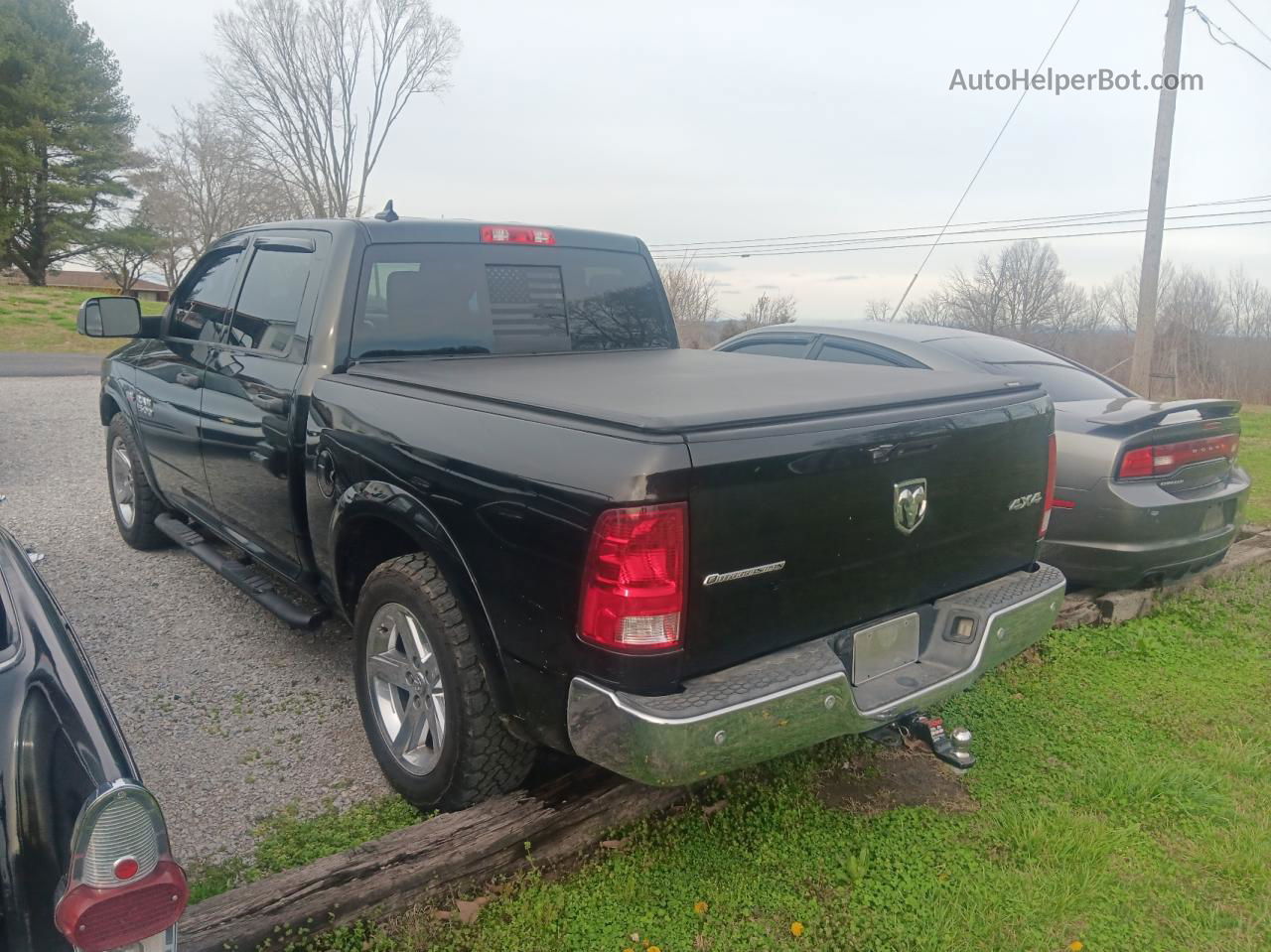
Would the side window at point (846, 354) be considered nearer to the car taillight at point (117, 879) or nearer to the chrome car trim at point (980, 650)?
the chrome car trim at point (980, 650)

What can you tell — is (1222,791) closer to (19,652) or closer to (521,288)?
(521,288)

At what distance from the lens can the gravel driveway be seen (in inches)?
126

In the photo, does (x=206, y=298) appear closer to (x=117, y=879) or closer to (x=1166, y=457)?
(x=117, y=879)

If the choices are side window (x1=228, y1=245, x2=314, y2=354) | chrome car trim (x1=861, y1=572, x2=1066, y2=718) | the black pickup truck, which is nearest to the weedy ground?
the black pickup truck

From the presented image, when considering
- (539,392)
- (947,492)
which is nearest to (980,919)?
(947,492)

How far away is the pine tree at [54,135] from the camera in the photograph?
35.6 metres

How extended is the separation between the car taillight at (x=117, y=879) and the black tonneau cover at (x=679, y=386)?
1306 mm

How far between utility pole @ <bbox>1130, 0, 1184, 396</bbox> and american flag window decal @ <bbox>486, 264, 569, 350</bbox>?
1128 cm

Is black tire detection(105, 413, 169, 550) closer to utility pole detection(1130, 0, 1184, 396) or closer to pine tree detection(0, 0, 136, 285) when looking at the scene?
utility pole detection(1130, 0, 1184, 396)

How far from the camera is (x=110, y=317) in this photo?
4.79m

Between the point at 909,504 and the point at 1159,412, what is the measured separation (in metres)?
2.91

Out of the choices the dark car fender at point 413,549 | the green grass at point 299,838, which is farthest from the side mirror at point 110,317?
the green grass at point 299,838

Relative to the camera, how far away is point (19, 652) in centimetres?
176

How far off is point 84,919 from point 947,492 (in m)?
2.41
